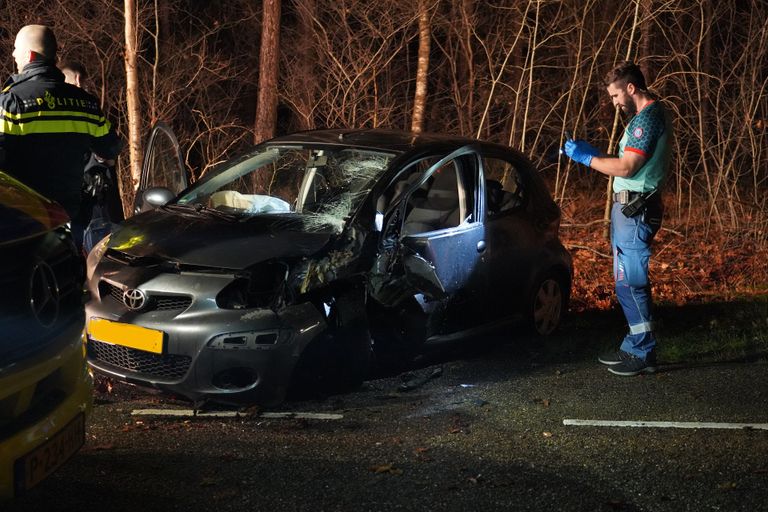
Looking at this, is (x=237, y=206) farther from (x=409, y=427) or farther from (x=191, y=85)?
(x=191, y=85)

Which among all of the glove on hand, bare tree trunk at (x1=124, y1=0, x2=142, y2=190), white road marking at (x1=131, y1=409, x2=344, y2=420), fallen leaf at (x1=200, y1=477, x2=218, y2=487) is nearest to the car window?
the glove on hand

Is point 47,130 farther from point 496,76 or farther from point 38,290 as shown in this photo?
point 496,76

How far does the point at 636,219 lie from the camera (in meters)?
6.38

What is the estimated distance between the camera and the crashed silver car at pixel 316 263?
5.24 meters

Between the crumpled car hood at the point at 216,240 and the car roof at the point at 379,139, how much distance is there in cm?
83

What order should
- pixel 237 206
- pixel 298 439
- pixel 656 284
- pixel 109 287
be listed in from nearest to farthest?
pixel 298 439, pixel 109 287, pixel 237 206, pixel 656 284

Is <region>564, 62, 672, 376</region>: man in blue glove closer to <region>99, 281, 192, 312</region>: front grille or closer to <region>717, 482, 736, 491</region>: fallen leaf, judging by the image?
<region>717, 482, 736, 491</region>: fallen leaf

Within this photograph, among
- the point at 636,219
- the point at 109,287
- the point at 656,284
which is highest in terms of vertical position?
the point at 636,219

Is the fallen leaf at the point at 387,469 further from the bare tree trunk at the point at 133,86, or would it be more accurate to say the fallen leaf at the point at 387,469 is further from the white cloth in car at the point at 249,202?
the bare tree trunk at the point at 133,86

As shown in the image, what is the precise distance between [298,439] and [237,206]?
1.85 meters

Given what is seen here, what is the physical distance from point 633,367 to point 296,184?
2522 mm

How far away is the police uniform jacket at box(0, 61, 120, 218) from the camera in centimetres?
602

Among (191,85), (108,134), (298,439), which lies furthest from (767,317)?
A: (191,85)

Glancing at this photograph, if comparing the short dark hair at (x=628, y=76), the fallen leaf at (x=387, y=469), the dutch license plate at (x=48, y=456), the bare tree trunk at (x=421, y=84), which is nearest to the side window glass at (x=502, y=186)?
the short dark hair at (x=628, y=76)
